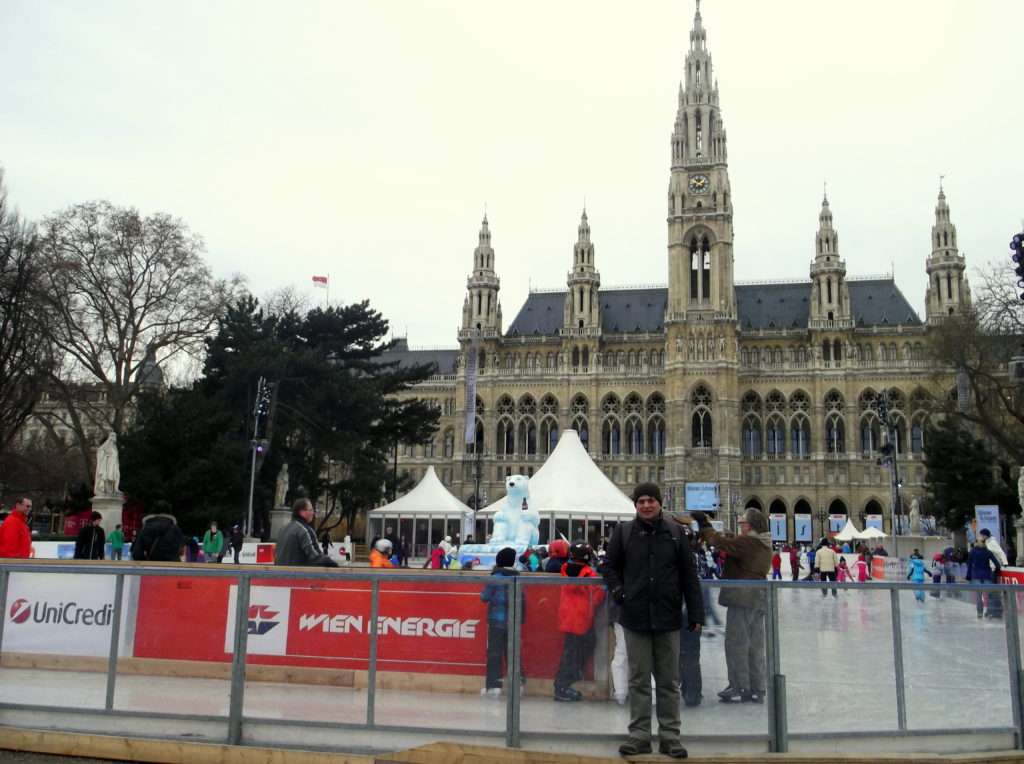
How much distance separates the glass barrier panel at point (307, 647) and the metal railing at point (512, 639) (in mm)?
51

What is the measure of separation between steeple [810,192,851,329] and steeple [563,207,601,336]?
15.2 m

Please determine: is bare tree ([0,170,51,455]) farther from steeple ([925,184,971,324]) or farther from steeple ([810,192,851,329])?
steeple ([925,184,971,324])

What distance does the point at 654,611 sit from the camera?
226 inches

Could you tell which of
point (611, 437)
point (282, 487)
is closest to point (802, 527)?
point (611, 437)

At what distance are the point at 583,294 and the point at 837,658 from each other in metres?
59.6

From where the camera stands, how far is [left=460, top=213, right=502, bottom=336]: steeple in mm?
66250

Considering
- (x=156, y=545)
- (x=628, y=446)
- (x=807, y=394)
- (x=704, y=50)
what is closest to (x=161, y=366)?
(x=156, y=545)

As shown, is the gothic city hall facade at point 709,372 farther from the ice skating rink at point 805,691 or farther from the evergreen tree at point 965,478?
the ice skating rink at point 805,691

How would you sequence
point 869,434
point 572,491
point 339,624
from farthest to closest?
point 869,434 → point 572,491 → point 339,624

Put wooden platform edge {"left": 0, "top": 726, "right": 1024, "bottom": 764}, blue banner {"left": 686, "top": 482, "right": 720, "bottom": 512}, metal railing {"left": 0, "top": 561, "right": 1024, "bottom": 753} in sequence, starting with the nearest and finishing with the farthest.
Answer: wooden platform edge {"left": 0, "top": 726, "right": 1024, "bottom": 764}
metal railing {"left": 0, "top": 561, "right": 1024, "bottom": 753}
blue banner {"left": 686, "top": 482, "right": 720, "bottom": 512}

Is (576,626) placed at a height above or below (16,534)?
below

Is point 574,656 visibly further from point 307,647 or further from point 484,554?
point 484,554

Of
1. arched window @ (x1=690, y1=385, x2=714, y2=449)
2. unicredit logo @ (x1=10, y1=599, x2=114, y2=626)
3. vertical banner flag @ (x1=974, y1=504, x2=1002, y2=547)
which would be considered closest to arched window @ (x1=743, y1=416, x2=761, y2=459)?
arched window @ (x1=690, y1=385, x2=714, y2=449)

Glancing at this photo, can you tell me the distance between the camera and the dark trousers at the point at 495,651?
606 cm
